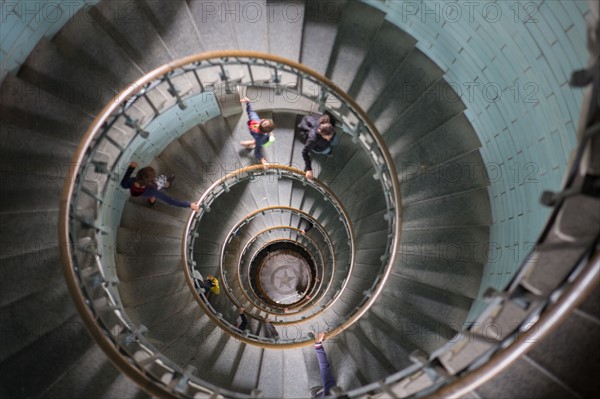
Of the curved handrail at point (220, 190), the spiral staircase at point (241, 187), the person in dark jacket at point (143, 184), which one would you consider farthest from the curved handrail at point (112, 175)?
the curved handrail at point (220, 190)

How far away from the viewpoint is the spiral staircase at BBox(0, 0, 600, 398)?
3201 millimetres

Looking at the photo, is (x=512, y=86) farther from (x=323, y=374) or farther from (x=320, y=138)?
(x=323, y=374)

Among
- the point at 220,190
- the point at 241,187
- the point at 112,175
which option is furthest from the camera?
the point at 241,187

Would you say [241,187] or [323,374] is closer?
[323,374]

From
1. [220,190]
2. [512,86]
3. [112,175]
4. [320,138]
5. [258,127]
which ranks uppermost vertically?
[258,127]

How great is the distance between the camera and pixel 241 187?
29.8ft

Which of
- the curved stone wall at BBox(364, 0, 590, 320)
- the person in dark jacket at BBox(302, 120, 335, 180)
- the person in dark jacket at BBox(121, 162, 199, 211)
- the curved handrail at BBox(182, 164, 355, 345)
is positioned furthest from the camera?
the curved handrail at BBox(182, 164, 355, 345)

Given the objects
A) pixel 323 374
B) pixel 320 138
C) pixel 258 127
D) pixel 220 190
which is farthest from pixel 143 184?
pixel 323 374

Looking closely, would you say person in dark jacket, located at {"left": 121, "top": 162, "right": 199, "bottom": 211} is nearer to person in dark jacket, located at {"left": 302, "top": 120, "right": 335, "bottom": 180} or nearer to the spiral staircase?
the spiral staircase

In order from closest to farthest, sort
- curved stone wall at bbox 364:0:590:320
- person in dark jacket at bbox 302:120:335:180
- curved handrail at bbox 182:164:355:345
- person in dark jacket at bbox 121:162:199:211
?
1. curved stone wall at bbox 364:0:590:320
2. person in dark jacket at bbox 121:162:199:211
3. person in dark jacket at bbox 302:120:335:180
4. curved handrail at bbox 182:164:355:345

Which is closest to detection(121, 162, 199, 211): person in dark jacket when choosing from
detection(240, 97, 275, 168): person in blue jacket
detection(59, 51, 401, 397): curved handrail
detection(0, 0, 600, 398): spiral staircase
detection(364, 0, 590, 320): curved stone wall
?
detection(0, 0, 600, 398): spiral staircase

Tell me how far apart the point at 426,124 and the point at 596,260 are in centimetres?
348

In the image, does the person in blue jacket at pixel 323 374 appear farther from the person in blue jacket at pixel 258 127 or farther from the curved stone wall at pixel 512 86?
the person in blue jacket at pixel 258 127

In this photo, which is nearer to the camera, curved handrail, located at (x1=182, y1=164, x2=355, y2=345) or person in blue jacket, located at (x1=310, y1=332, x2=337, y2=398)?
person in blue jacket, located at (x1=310, y1=332, x2=337, y2=398)
